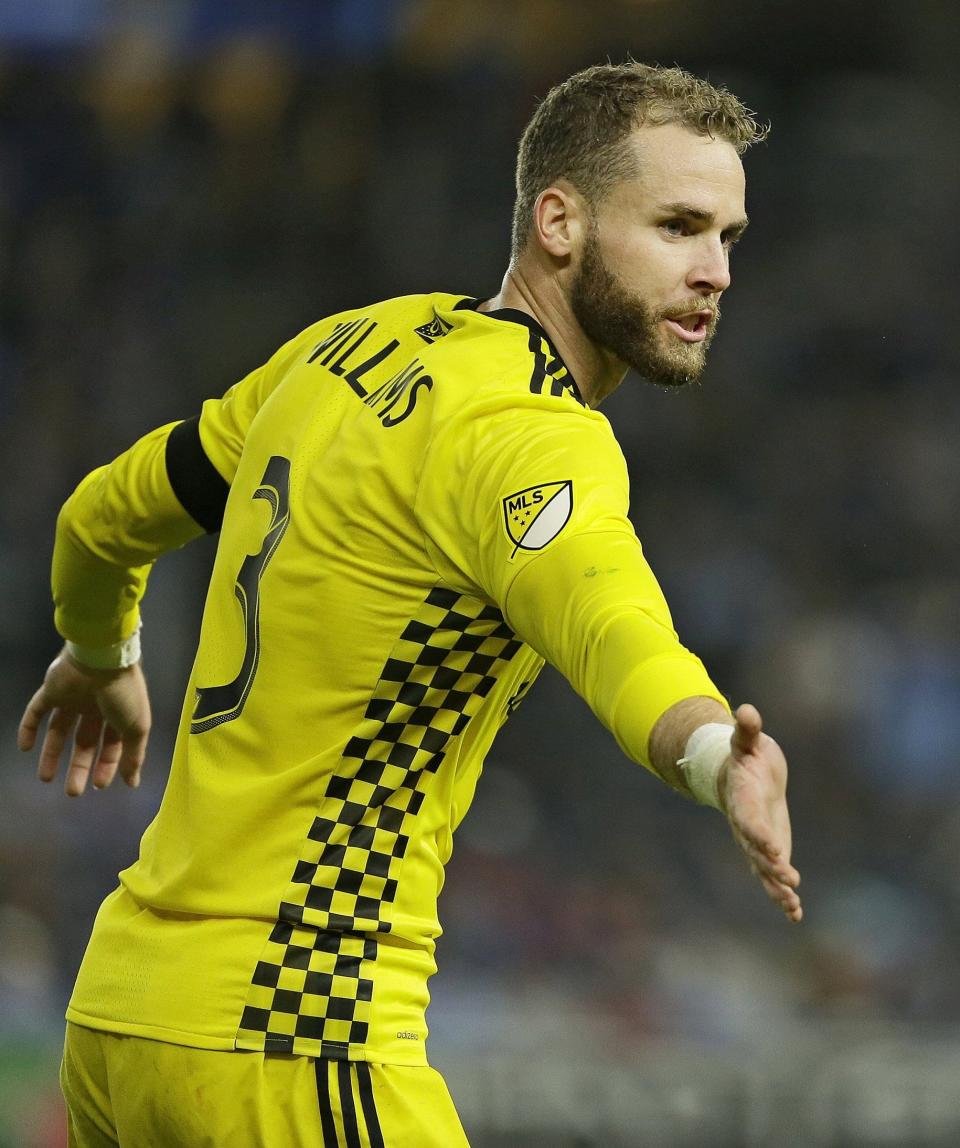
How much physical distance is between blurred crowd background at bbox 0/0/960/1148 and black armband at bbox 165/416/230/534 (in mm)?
3907

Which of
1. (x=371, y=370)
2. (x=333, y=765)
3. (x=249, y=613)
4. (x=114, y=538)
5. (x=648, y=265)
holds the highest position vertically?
(x=648, y=265)

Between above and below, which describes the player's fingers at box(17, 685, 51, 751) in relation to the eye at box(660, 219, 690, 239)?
below

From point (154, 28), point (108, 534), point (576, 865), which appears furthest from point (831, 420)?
point (108, 534)

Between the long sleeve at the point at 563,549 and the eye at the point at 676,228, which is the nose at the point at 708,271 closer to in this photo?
the eye at the point at 676,228

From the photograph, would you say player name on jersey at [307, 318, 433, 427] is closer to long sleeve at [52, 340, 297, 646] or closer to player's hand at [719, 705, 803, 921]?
long sleeve at [52, 340, 297, 646]

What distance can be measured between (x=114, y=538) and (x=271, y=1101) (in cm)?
117

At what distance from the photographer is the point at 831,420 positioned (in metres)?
11.4

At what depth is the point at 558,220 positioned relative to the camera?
9.36 ft

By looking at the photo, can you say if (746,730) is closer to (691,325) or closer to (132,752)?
(691,325)

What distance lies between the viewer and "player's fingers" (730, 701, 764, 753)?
70.3 inches

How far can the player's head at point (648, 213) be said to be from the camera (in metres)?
2.74

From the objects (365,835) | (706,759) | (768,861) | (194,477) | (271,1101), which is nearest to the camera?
(768,861)

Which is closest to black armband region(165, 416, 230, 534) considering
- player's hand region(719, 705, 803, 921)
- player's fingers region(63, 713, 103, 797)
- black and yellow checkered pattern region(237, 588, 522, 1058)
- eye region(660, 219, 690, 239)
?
player's fingers region(63, 713, 103, 797)

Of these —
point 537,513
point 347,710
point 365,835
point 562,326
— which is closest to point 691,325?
point 562,326
